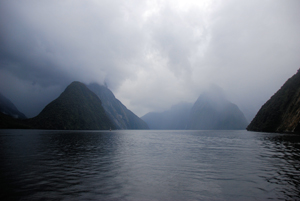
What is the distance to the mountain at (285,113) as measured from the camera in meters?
110

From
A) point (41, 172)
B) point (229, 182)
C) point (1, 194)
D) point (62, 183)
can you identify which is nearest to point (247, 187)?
point (229, 182)

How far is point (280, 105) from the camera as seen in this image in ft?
477

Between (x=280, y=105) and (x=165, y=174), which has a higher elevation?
(x=280, y=105)

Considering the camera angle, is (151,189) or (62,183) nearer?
(151,189)

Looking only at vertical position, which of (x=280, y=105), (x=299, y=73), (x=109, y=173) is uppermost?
(x=299, y=73)

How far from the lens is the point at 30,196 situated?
10.6m

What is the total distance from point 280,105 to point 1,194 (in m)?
180

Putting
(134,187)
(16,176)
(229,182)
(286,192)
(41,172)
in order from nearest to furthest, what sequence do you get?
(286,192), (134,187), (229,182), (16,176), (41,172)

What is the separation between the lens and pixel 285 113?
129250mm

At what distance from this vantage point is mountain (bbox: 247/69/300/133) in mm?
109688

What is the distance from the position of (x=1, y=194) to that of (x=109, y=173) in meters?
8.24

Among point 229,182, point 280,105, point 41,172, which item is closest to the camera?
point 229,182

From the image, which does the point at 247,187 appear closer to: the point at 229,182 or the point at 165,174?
the point at 229,182

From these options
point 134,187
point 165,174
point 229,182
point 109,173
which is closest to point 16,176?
point 109,173
